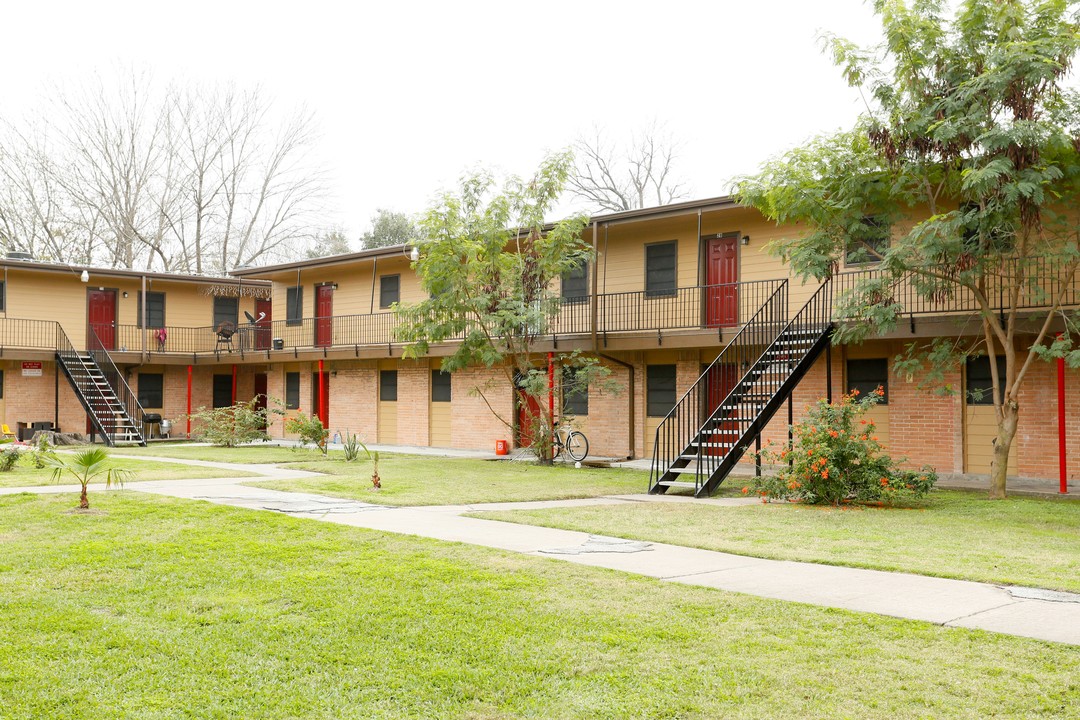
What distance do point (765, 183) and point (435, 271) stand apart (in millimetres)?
6930

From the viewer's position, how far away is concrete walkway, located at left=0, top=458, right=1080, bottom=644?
5914mm

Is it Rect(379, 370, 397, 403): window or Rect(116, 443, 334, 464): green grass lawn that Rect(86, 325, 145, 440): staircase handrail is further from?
Rect(379, 370, 397, 403): window

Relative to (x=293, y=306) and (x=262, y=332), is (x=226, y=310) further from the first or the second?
(x=293, y=306)

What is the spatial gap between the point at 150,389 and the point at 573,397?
52.0 ft

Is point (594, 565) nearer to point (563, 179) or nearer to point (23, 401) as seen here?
point (563, 179)

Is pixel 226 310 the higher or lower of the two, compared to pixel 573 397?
higher

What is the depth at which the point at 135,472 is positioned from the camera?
1555 centimetres

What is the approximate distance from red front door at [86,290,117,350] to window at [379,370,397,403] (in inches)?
357

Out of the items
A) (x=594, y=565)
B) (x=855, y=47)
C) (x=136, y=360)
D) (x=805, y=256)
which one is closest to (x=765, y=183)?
(x=805, y=256)

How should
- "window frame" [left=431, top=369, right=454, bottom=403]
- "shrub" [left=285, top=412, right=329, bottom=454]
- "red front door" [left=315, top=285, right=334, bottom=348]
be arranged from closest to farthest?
"shrub" [left=285, top=412, right=329, bottom=454] < "window frame" [left=431, top=369, right=454, bottom=403] < "red front door" [left=315, top=285, right=334, bottom=348]

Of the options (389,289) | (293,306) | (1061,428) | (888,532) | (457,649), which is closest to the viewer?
(457,649)

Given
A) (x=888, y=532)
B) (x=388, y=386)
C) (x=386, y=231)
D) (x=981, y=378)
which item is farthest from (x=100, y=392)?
(x=888, y=532)

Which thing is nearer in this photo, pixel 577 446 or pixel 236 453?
pixel 577 446

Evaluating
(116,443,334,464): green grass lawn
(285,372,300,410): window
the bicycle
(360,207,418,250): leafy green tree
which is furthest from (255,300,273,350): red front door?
the bicycle
